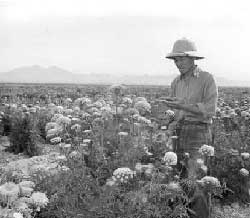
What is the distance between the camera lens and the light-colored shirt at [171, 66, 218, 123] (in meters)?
4.96

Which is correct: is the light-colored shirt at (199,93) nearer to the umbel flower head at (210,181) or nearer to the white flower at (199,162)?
the white flower at (199,162)

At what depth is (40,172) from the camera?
5094 mm

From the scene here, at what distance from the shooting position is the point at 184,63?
200 inches

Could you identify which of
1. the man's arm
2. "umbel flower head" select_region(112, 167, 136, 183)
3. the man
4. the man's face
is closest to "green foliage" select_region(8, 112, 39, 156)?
the man

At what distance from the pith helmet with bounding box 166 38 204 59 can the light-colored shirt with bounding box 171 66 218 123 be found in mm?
231

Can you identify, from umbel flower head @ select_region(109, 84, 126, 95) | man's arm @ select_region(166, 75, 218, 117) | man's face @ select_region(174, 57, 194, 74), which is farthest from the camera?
umbel flower head @ select_region(109, 84, 126, 95)

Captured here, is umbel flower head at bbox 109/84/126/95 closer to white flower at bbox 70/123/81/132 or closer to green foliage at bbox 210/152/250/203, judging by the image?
white flower at bbox 70/123/81/132

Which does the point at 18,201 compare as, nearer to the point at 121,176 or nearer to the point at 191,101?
the point at 121,176

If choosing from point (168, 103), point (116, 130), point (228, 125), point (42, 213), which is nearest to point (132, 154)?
point (168, 103)

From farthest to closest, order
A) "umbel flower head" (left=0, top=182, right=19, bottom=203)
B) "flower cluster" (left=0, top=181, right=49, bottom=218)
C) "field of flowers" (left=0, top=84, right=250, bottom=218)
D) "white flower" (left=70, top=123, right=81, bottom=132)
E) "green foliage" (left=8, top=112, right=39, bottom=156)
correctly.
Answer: "green foliage" (left=8, top=112, right=39, bottom=156) → "white flower" (left=70, top=123, right=81, bottom=132) → "field of flowers" (left=0, top=84, right=250, bottom=218) → "umbel flower head" (left=0, top=182, right=19, bottom=203) → "flower cluster" (left=0, top=181, right=49, bottom=218)

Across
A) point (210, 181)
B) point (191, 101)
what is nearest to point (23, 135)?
point (191, 101)

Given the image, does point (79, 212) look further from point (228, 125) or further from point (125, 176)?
point (228, 125)

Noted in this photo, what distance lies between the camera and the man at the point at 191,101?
16.3 ft

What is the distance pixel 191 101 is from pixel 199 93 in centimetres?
12
